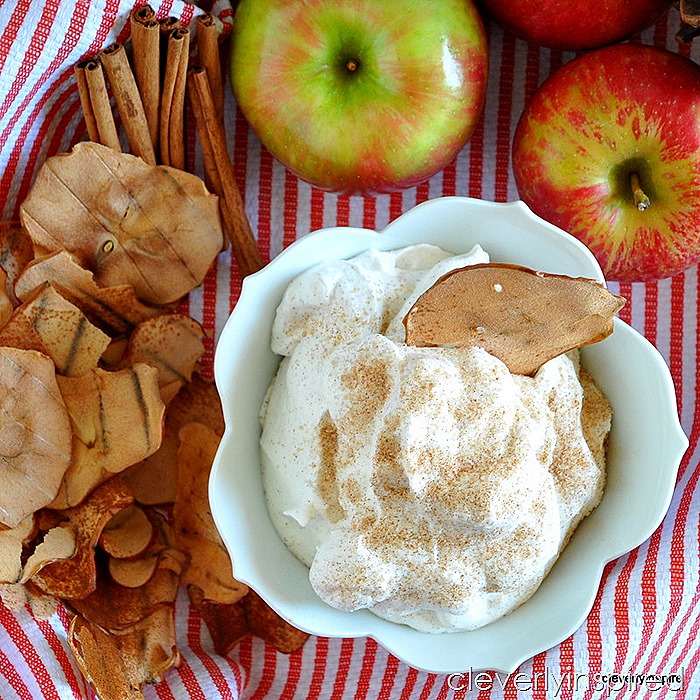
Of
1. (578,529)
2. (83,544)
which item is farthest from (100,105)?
(578,529)

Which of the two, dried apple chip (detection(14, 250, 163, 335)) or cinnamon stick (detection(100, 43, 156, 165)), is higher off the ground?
cinnamon stick (detection(100, 43, 156, 165))

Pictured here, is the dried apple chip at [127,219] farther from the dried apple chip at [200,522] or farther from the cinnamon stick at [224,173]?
the dried apple chip at [200,522]

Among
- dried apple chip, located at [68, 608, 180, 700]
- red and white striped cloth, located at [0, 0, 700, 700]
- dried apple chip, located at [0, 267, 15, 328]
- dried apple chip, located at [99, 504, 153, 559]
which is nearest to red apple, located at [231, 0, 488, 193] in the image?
red and white striped cloth, located at [0, 0, 700, 700]

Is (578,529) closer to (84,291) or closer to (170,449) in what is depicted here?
(170,449)

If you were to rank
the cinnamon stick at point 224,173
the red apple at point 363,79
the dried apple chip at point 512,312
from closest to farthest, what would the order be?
the dried apple chip at point 512,312, the red apple at point 363,79, the cinnamon stick at point 224,173

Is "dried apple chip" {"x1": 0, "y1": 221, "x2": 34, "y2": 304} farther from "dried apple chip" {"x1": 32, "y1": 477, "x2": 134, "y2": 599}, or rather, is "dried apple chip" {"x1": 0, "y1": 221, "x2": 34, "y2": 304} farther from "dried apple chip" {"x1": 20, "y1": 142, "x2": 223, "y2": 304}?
"dried apple chip" {"x1": 32, "y1": 477, "x2": 134, "y2": 599}

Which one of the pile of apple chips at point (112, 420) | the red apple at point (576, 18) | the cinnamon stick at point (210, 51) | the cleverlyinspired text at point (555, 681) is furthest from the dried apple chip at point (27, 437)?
the red apple at point (576, 18)

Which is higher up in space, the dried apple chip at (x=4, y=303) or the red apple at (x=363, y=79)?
the red apple at (x=363, y=79)

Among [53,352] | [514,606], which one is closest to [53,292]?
[53,352]
